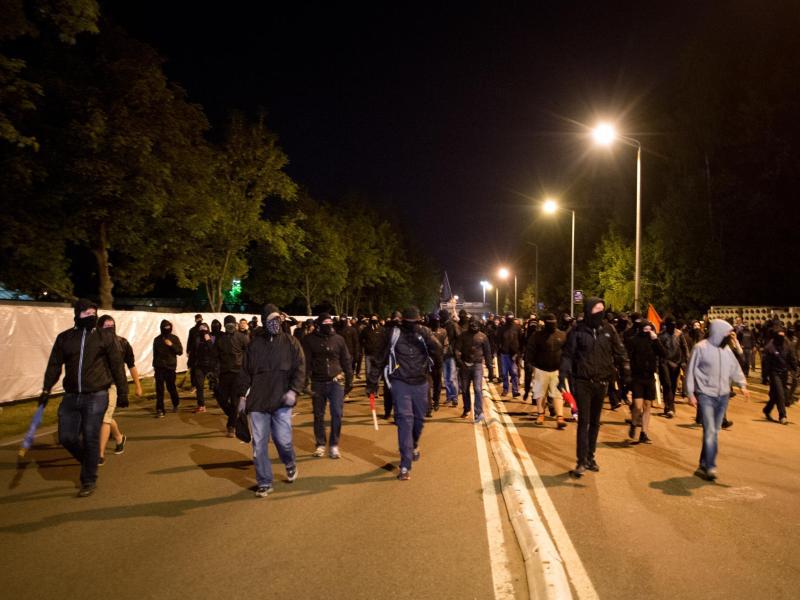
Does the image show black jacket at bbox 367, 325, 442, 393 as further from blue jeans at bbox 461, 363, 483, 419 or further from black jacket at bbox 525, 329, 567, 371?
black jacket at bbox 525, 329, 567, 371

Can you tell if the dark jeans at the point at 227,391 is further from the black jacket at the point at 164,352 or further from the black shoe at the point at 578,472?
the black shoe at the point at 578,472

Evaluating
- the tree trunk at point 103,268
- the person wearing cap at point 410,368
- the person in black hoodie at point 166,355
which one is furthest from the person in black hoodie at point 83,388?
the tree trunk at point 103,268

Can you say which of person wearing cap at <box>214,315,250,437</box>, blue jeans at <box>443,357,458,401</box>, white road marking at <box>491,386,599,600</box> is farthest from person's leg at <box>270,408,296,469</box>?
blue jeans at <box>443,357,458,401</box>

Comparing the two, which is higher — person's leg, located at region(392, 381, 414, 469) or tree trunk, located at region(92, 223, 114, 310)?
tree trunk, located at region(92, 223, 114, 310)

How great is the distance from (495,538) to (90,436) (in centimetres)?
430

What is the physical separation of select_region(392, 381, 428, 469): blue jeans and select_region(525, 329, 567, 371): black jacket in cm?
409

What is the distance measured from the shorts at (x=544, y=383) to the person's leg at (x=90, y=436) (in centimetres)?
730

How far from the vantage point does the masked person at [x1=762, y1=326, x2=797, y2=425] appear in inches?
436

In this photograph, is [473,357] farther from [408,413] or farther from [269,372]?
[269,372]

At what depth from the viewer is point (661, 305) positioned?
38.3 meters

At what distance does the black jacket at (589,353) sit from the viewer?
7000 millimetres

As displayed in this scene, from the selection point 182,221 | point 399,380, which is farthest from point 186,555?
point 182,221

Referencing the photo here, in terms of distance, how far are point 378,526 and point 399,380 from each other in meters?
2.17

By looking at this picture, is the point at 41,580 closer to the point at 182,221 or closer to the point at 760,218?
the point at 182,221
